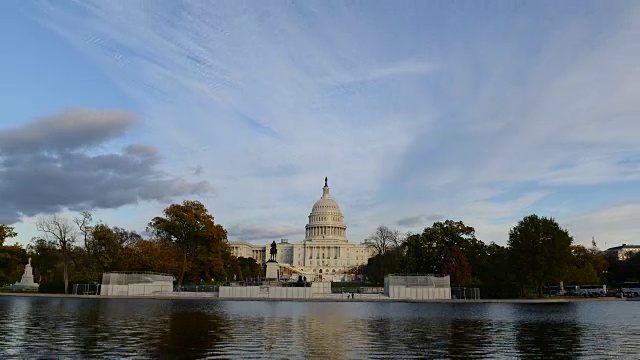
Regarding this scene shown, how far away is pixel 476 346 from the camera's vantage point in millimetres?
18141

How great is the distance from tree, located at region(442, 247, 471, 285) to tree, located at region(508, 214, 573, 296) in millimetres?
8069

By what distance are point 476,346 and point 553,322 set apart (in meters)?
13.3

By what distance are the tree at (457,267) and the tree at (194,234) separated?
3216 cm

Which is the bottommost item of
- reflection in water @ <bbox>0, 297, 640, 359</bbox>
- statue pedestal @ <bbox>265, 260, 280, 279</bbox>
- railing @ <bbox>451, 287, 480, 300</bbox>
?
reflection in water @ <bbox>0, 297, 640, 359</bbox>

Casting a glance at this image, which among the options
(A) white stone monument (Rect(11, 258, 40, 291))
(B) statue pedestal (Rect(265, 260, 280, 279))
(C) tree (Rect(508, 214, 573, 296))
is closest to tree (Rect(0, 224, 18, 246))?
(A) white stone monument (Rect(11, 258, 40, 291))

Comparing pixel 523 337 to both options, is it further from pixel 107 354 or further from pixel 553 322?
pixel 107 354

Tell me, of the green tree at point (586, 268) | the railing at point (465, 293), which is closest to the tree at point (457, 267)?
the railing at point (465, 293)

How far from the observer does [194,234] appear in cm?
7181

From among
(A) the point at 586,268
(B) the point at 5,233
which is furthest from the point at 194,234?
(A) the point at 586,268

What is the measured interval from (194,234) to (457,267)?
3722 centimetres

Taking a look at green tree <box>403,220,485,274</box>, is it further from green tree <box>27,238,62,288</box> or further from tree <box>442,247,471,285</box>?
green tree <box>27,238,62,288</box>

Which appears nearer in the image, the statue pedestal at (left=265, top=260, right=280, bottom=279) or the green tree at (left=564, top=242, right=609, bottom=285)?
the green tree at (left=564, top=242, right=609, bottom=285)

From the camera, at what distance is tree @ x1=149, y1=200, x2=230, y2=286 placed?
70500 millimetres

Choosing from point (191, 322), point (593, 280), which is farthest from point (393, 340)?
point (593, 280)
